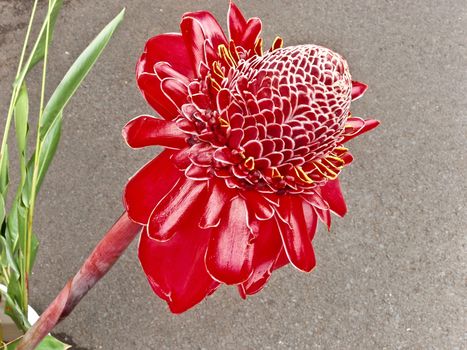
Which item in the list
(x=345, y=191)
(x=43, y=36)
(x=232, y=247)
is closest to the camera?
(x=232, y=247)

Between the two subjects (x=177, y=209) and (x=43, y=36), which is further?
(x=43, y=36)

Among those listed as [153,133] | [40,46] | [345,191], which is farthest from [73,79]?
[345,191]

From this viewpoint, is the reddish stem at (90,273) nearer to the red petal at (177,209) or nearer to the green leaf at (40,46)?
the red petal at (177,209)

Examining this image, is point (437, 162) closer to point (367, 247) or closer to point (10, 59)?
point (367, 247)

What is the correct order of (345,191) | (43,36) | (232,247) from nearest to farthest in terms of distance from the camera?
(232,247), (43,36), (345,191)

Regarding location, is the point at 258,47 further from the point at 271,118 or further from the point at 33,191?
the point at 33,191

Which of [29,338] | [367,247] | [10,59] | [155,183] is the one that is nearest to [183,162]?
[155,183]

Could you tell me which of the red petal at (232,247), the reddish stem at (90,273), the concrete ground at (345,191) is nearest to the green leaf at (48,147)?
the reddish stem at (90,273)
